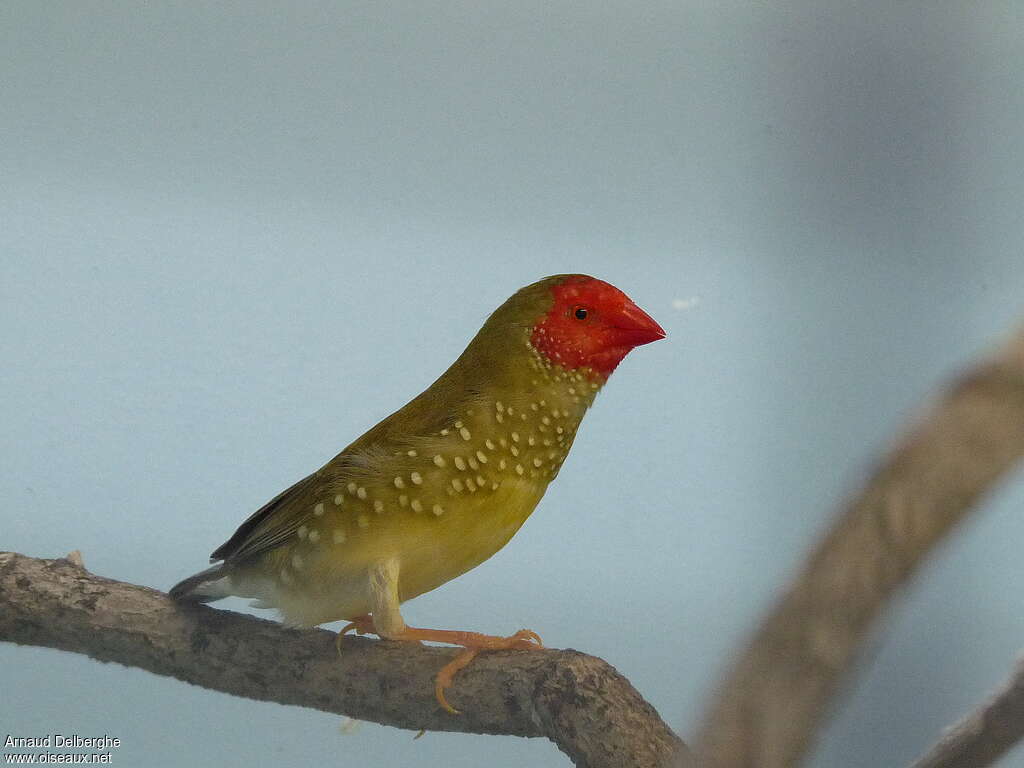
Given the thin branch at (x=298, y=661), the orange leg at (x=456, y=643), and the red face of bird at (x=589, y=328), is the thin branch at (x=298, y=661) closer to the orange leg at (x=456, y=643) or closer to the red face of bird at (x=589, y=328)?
the orange leg at (x=456, y=643)

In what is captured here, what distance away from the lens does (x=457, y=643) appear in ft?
4.43

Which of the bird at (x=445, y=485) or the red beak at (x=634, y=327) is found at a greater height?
the red beak at (x=634, y=327)

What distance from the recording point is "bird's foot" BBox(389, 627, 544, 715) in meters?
1.32

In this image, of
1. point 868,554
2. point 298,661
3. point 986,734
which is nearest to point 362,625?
point 298,661

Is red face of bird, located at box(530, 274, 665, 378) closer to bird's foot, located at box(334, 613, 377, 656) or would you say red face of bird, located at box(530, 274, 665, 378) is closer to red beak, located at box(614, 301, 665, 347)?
red beak, located at box(614, 301, 665, 347)

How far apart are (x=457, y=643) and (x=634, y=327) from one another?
51 cm

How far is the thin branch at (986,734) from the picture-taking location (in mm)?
929

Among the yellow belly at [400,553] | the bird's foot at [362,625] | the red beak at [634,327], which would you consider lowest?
the bird's foot at [362,625]

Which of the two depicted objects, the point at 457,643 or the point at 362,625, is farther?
the point at 362,625

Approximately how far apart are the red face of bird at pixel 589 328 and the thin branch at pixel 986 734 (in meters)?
0.65

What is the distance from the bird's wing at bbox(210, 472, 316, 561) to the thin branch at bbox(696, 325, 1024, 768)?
3.07ft

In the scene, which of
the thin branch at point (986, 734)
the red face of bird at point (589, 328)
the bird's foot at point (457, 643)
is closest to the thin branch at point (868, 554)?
the thin branch at point (986, 734)

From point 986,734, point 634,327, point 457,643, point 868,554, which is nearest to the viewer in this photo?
point 868,554

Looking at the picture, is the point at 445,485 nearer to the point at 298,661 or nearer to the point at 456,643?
the point at 456,643
